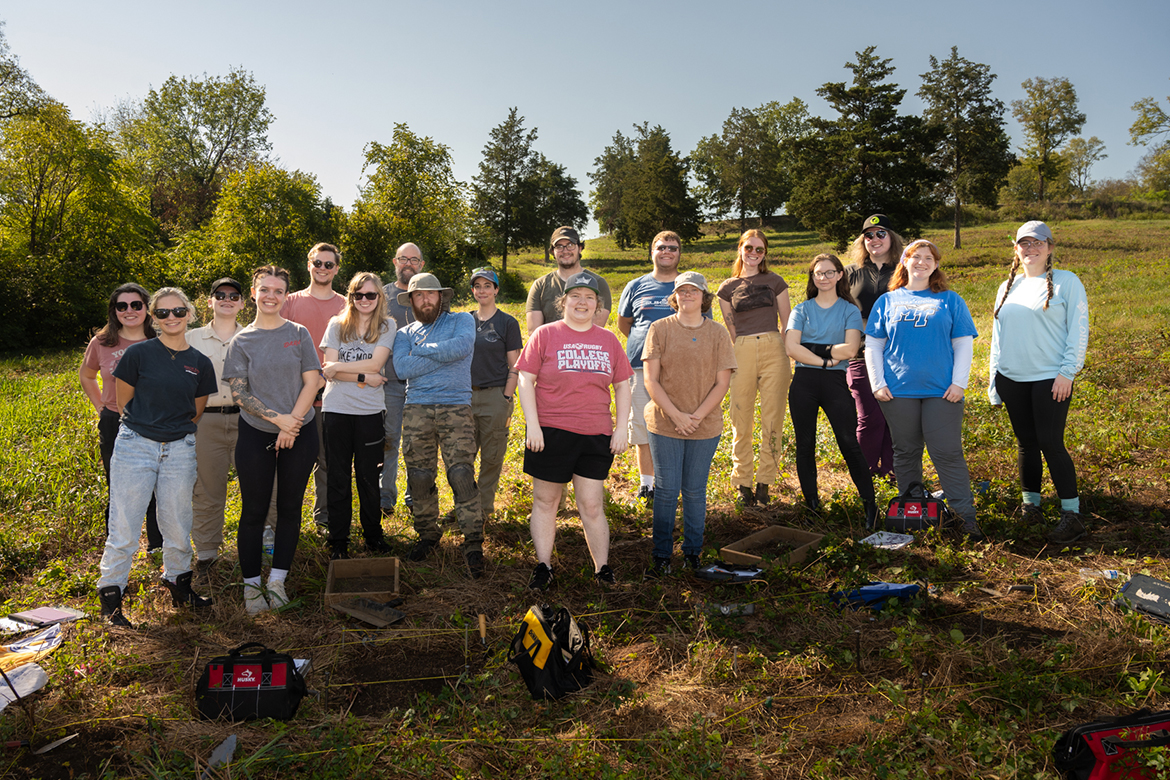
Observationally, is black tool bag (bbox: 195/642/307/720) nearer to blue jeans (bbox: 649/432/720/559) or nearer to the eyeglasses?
the eyeglasses

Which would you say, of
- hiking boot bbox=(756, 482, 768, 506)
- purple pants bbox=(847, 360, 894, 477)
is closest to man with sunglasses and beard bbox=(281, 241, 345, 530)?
hiking boot bbox=(756, 482, 768, 506)

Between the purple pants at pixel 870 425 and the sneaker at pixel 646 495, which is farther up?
the purple pants at pixel 870 425

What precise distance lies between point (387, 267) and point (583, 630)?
3848 cm

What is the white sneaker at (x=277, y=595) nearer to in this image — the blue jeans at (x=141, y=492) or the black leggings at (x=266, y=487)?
the black leggings at (x=266, y=487)

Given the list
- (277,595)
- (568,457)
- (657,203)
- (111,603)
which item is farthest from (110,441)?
(657,203)

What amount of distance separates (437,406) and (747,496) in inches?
117

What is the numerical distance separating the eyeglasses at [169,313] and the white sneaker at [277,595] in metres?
1.94

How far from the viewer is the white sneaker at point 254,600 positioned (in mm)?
4535

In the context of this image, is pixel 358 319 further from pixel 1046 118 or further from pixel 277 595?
pixel 1046 118

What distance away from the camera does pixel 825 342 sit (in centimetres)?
572

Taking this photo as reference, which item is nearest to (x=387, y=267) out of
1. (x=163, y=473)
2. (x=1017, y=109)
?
(x=163, y=473)

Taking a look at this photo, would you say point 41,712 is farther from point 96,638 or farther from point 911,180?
point 911,180

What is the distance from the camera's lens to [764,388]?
19.8ft

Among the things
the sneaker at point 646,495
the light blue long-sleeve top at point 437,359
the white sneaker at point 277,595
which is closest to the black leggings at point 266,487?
the white sneaker at point 277,595
